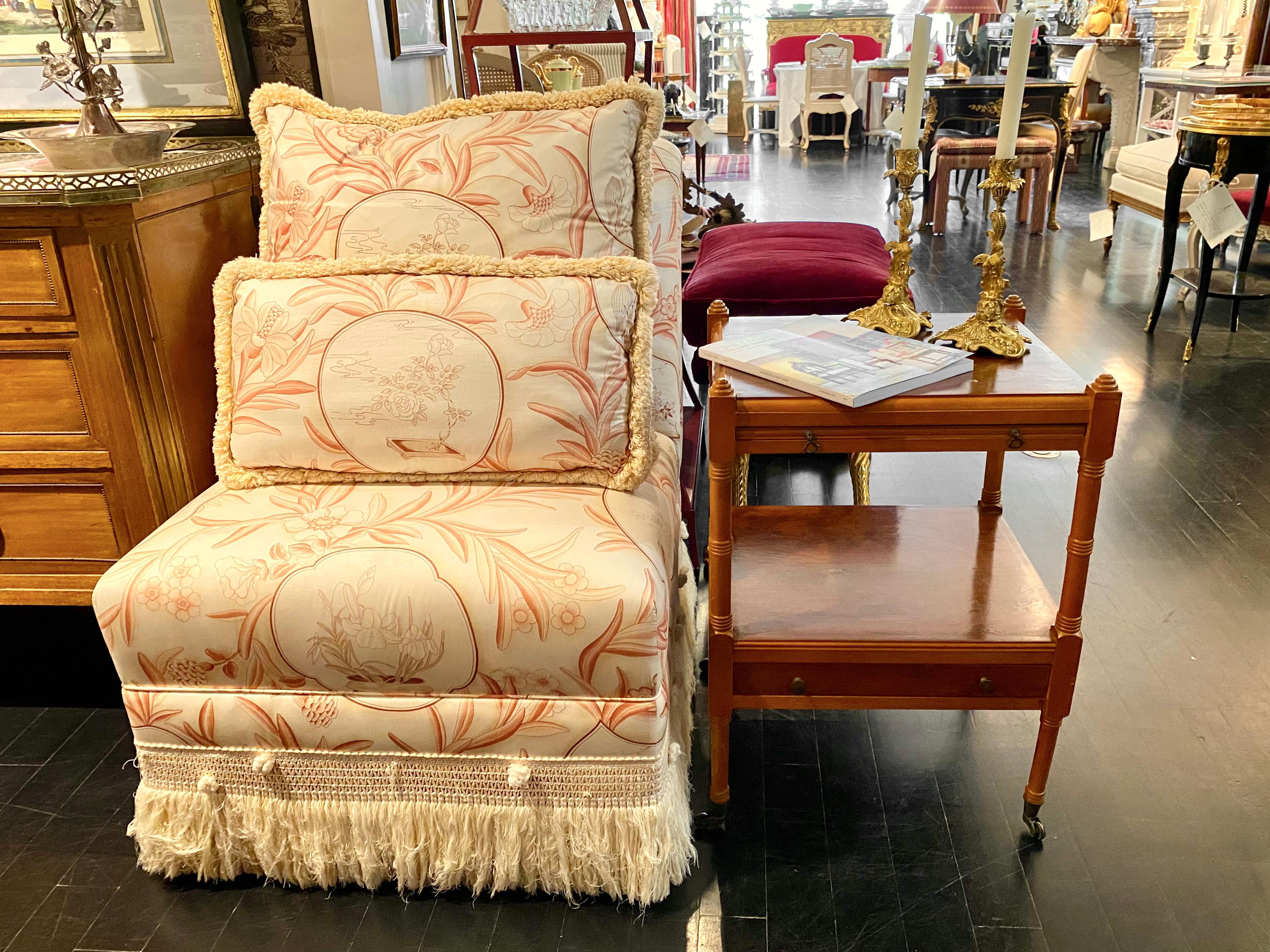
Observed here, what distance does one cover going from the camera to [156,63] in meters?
1.77

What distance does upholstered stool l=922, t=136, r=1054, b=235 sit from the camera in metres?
4.65

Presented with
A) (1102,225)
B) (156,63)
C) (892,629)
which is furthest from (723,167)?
(892,629)

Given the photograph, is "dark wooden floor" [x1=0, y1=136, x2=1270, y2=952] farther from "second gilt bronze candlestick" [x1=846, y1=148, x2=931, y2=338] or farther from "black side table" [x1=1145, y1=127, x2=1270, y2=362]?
"black side table" [x1=1145, y1=127, x2=1270, y2=362]

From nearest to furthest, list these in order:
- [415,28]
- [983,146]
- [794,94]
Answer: [415,28] < [983,146] < [794,94]

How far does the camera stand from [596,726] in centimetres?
118

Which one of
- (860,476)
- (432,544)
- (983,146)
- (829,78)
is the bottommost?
(860,476)

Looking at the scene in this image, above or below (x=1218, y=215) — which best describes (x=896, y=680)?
below

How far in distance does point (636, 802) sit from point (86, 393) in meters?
1.06

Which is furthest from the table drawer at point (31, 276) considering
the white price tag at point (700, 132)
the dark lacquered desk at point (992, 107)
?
the dark lacquered desk at point (992, 107)

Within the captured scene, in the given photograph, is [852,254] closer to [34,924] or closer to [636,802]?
[636,802]

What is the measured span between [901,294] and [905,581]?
16.8 inches

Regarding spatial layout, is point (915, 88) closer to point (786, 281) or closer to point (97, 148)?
point (786, 281)

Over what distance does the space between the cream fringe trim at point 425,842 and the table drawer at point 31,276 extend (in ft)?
2.36

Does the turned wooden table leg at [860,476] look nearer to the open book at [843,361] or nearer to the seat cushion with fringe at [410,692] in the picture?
the open book at [843,361]
